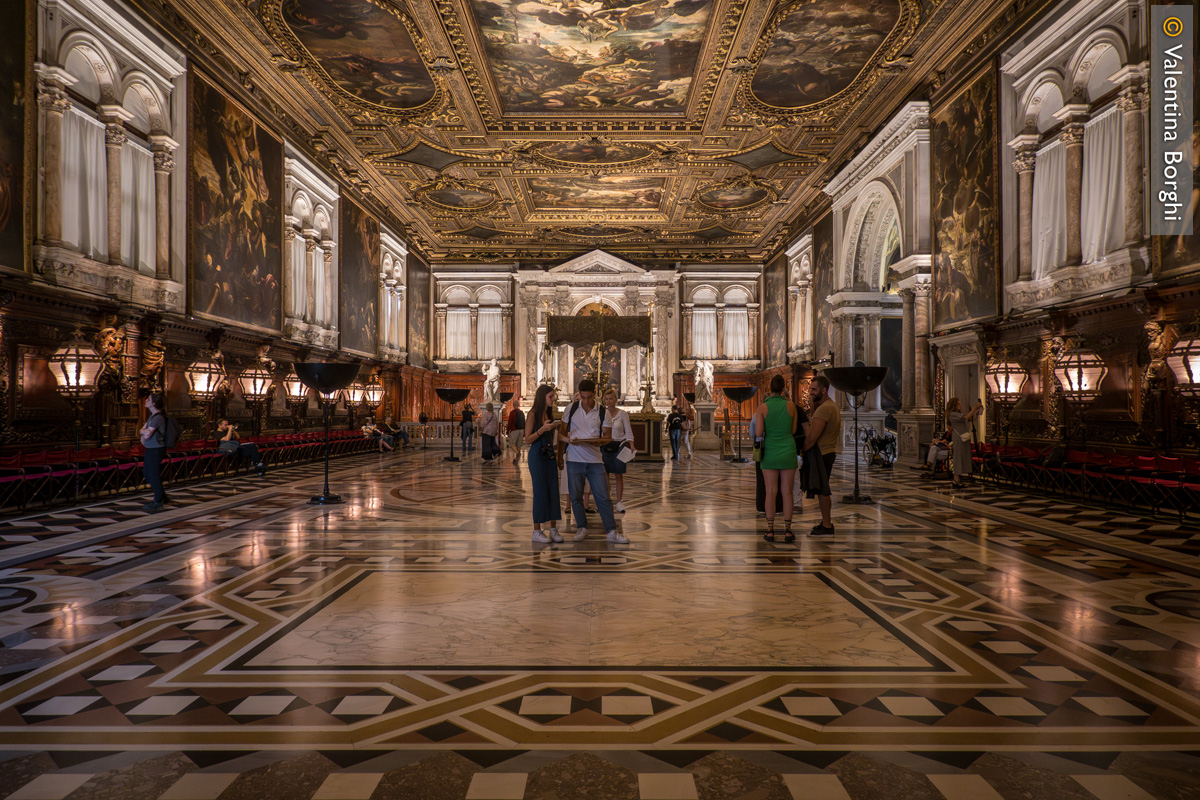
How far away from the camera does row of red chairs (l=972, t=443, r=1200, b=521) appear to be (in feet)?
24.2

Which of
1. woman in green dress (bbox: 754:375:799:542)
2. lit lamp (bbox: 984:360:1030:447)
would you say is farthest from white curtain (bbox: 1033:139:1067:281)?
woman in green dress (bbox: 754:375:799:542)

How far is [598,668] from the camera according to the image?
321 centimetres

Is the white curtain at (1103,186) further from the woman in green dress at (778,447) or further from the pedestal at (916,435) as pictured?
the woman in green dress at (778,447)

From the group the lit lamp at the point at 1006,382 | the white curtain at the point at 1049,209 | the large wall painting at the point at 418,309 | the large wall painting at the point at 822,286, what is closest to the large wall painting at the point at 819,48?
the white curtain at the point at 1049,209

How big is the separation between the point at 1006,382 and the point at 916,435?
3153 mm

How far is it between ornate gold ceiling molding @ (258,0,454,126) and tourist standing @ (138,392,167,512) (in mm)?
8202

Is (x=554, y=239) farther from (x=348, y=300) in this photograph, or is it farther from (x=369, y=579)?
(x=369, y=579)

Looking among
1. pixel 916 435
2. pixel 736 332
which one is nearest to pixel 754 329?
pixel 736 332

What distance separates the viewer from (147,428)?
25.9 feet

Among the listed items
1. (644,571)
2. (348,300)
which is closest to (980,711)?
(644,571)

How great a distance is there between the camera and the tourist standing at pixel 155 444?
7.93 m

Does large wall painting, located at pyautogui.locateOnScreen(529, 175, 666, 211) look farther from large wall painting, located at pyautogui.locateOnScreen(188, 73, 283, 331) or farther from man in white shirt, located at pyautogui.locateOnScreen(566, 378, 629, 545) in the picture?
man in white shirt, located at pyautogui.locateOnScreen(566, 378, 629, 545)

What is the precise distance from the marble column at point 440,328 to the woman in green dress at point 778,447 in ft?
87.5

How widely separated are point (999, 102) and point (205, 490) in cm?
1492
